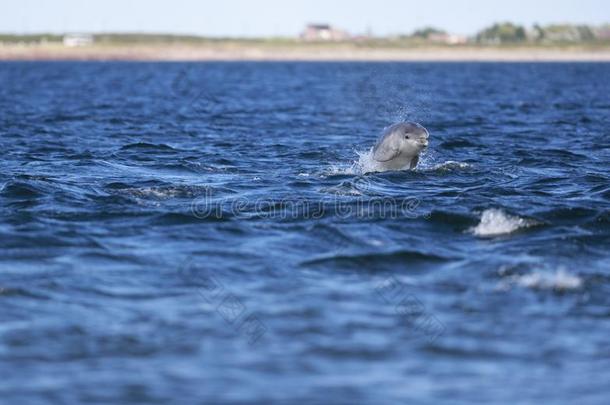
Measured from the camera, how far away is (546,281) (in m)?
10.8

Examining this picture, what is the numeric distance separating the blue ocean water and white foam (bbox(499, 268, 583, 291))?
1.2 inches

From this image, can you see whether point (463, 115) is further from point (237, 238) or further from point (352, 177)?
point (237, 238)

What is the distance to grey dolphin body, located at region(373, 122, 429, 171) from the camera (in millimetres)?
18734

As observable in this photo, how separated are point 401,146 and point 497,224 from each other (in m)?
5.61

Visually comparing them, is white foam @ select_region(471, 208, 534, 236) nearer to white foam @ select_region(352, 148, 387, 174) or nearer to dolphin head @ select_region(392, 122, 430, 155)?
dolphin head @ select_region(392, 122, 430, 155)

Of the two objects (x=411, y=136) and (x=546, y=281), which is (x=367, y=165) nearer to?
(x=411, y=136)

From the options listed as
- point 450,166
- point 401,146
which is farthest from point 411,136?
point 450,166

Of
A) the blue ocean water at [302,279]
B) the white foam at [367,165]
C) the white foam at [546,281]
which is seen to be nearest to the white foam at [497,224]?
the blue ocean water at [302,279]

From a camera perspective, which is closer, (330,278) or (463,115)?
(330,278)

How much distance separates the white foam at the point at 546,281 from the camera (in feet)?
34.8

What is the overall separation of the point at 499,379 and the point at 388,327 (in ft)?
4.94

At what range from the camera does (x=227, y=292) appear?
411 inches

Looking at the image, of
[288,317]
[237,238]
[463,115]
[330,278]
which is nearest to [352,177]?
[237,238]

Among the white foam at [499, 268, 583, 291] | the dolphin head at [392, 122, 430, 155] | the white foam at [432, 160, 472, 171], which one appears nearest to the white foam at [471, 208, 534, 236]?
the white foam at [499, 268, 583, 291]
